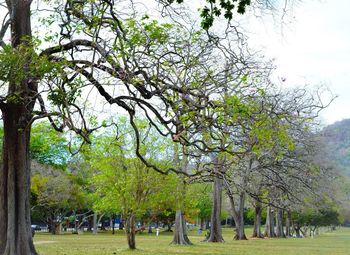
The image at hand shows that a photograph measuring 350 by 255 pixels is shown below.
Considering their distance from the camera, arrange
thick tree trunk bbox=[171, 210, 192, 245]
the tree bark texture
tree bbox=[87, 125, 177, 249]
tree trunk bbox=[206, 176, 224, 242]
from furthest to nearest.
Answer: tree trunk bbox=[206, 176, 224, 242] → thick tree trunk bbox=[171, 210, 192, 245] → tree bbox=[87, 125, 177, 249] → the tree bark texture

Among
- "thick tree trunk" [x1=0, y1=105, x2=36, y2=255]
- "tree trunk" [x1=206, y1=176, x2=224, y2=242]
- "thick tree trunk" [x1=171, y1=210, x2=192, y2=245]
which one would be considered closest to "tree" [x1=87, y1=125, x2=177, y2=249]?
"thick tree trunk" [x1=171, y1=210, x2=192, y2=245]

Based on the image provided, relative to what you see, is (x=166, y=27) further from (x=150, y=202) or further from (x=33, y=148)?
(x=33, y=148)

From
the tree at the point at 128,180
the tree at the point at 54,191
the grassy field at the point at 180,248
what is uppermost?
the tree at the point at 54,191

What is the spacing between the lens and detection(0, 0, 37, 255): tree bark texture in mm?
14117

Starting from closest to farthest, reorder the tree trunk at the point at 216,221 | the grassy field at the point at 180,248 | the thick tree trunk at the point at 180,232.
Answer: the grassy field at the point at 180,248, the thick tree trunk at the point at 180,232, the tree trunk at the point at 216,221

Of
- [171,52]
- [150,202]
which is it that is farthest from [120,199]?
Answer: [171,52]

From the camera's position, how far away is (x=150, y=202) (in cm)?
2634

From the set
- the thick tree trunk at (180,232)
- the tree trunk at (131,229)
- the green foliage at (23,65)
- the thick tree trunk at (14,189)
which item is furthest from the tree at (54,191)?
the green foliage at (23,65)

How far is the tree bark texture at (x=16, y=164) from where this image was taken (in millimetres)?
14117

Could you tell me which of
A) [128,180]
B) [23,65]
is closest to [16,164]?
[23,65]

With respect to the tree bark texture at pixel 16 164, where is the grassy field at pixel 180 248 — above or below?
below

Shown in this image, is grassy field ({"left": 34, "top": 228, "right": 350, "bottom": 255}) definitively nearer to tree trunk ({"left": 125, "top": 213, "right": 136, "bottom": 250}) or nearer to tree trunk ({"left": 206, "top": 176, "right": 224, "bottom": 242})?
tree trunk ({"left": 125, "top": 213, "right": 136, "bottom": 250})

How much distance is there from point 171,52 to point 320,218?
5353 centimetres

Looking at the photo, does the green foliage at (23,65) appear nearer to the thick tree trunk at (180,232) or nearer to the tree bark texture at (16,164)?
A: the tree bark texture at (16,164)
